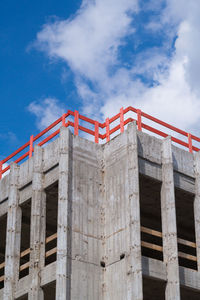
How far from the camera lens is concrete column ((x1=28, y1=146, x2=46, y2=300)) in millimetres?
24270

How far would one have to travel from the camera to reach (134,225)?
23.7 metres

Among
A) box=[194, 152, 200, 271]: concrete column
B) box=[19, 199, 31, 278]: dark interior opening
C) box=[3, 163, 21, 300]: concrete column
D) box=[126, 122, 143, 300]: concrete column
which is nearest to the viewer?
box=[126, 122, 143, 300]: concrete column

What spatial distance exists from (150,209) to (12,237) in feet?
22.3

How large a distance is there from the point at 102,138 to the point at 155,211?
505 centimetres

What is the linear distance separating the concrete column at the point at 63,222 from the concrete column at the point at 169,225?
378 cm

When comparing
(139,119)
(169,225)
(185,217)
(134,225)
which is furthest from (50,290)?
(139,119)

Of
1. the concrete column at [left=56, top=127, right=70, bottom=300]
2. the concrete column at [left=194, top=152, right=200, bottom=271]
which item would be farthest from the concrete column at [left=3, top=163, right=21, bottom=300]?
the concrete column at [left=194, top=152, right=200, bottom=271]

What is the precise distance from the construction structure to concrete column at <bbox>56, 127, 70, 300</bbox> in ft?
0.12

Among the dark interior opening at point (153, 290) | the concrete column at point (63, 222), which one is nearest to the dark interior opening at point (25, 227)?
the concrete column at point (63, 222)

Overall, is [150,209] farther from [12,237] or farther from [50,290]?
[12,237]

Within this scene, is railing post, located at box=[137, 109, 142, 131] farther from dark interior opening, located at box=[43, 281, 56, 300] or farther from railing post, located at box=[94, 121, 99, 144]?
dark interior opening, located at box=[43, 281, 56, 300]

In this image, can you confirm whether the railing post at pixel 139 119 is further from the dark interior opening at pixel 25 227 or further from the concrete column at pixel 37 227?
the dark interior opening at pixel 25 227

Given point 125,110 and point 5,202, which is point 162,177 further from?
point 5,202

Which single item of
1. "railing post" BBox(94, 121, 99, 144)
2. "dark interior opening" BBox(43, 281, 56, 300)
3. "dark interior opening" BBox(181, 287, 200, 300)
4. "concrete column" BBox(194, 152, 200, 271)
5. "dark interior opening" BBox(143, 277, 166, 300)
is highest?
"railing post" BBox(94, 121, 99, 144)
